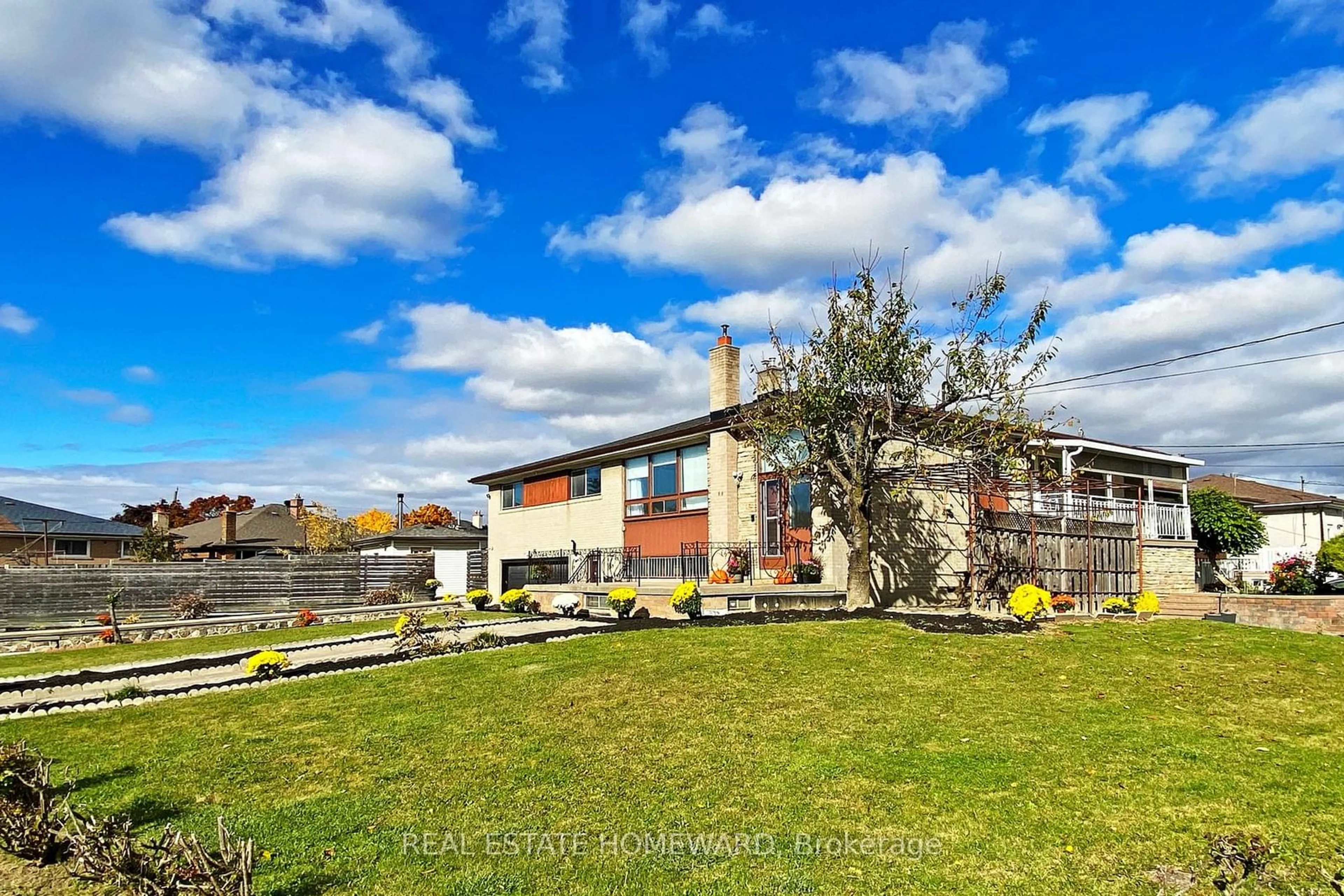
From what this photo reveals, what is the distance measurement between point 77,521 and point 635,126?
4576cm

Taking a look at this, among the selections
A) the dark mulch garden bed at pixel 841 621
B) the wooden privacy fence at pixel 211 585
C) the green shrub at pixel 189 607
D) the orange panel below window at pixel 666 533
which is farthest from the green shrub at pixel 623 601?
the wooden privacy fence at pixel 211 585

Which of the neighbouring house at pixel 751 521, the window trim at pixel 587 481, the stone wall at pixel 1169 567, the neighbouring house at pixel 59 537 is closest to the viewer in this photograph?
the neighbouring house at pixel 751 521

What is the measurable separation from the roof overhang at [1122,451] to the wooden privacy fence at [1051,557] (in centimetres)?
353

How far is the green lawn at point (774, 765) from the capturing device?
472 centimetres

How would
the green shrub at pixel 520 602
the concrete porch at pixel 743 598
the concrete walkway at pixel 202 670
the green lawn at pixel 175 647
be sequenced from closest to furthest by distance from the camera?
the concrete walkway at pixel 202 670
the green lawn at pixel 175 647
the concrete porch at pixel 743 598
the green shrub at pixel 520 602

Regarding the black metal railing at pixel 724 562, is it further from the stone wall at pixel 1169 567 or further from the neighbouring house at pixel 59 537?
the neighbouring house at pixel 59 537

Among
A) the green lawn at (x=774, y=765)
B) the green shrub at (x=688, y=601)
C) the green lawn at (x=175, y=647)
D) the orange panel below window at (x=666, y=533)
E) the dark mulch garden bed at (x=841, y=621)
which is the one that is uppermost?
the orange panel below window at (x=666, y=533)

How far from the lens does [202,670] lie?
43.6 feet

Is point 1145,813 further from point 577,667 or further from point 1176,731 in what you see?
point 577,667

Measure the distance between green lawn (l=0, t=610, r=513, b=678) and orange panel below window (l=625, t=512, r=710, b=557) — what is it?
17.1 ft

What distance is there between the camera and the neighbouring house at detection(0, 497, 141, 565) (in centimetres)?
4272

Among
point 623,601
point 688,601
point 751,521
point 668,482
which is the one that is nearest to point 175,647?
point 623,601

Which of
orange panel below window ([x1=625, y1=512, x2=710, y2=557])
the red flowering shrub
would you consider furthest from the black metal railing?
the red flowering shrub

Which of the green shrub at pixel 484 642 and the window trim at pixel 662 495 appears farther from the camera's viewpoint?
the window trim at pixel 662 495
